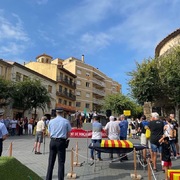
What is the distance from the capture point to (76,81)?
6838 cm

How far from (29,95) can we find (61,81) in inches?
883

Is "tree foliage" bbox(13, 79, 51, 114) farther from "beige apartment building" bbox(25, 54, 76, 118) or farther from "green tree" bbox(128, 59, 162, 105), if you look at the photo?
"beige apartment building" bbox(25, 54, 76, 118)

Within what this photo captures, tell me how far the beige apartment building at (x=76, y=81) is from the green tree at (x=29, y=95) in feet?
66.5

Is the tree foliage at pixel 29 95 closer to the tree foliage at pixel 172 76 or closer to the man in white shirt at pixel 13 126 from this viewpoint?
the man in white shirt at pixel 13 126

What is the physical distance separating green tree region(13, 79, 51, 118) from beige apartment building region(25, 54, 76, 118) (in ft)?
62.6

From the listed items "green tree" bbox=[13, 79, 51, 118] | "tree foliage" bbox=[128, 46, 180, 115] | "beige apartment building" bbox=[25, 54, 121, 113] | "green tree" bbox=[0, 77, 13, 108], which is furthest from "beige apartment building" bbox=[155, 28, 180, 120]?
"green tree" bbox=[0, 77, 13, 108]

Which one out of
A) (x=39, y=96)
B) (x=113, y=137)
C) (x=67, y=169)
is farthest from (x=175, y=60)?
(x=67, y=169)

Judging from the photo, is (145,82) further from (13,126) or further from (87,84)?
(87,84)

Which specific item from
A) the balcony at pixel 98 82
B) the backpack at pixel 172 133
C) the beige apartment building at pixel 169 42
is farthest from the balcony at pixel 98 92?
the backpack at pixel 172 133

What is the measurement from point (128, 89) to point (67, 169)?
2551cm

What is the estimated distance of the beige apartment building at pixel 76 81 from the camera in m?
58.6

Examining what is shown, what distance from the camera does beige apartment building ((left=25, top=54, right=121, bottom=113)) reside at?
192ft

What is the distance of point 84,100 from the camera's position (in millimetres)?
70438

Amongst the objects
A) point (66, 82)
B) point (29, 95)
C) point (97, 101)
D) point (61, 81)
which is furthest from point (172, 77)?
point (97, 101)
